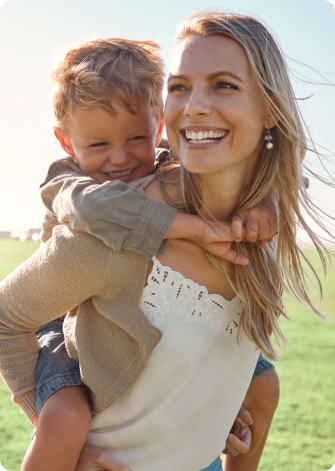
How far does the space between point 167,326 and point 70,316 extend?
0.37 m

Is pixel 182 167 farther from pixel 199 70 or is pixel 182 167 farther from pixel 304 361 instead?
pixel 304 361

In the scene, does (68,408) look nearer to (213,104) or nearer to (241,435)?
(241,435)

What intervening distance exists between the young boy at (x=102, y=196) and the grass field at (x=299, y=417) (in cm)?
176

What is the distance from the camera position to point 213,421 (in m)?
1.63

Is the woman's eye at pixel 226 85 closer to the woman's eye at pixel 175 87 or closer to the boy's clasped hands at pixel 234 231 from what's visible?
the woman's eye at pixel 175 87

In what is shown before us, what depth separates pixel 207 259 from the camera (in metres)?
1.63

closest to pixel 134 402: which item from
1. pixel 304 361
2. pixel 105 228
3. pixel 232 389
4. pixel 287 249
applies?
pixel 232 389

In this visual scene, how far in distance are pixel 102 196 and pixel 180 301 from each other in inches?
15.7

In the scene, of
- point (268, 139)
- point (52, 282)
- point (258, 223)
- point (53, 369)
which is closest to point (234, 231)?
point (258, 223)

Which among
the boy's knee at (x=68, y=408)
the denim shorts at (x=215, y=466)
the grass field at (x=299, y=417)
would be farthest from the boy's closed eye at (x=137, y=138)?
the grass field at (x=299, y=417)

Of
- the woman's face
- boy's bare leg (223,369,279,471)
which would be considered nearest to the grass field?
boy's bare leg (223,369,279,471)

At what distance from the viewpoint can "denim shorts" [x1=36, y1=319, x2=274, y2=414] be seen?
156 centimetres

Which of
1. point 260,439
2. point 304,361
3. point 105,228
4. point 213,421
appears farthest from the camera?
point 304,361

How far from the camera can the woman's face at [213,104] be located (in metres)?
1.46
